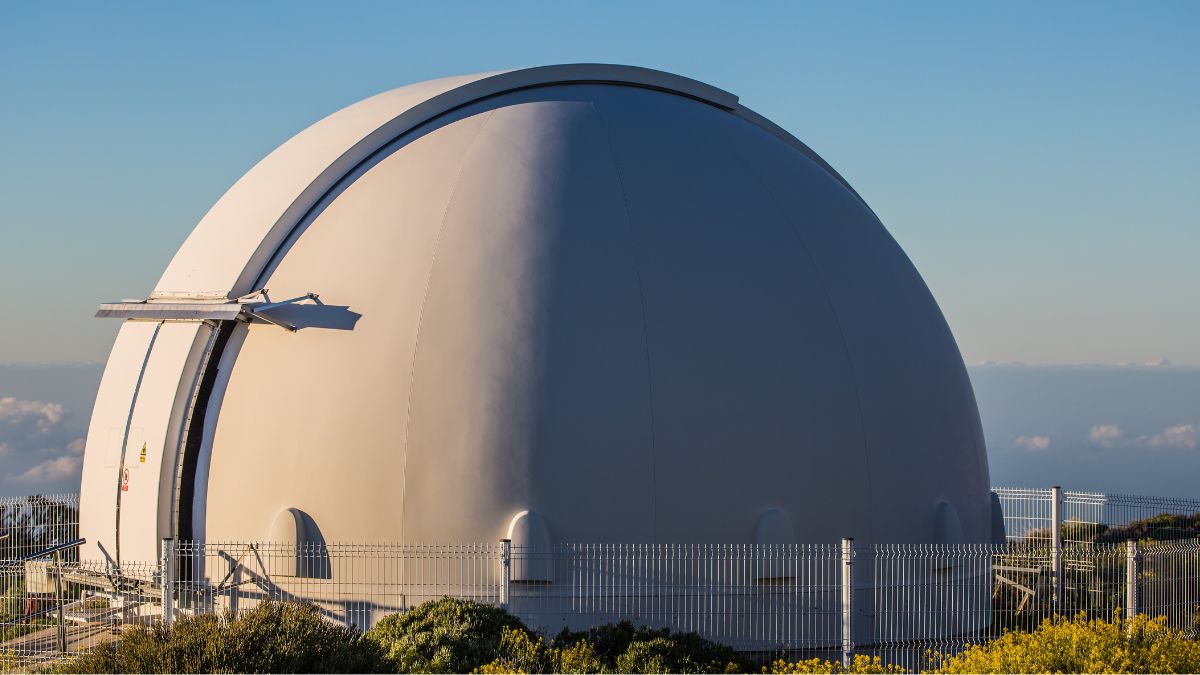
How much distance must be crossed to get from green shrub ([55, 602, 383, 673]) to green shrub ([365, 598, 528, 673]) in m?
0.89

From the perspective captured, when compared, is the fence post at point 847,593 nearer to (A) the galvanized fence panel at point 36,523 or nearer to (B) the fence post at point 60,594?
(B) the fence post at point 60,594

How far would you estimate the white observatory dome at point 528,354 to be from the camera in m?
16.1

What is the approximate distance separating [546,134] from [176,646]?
9584 mm

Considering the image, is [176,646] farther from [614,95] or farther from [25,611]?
[614,95]

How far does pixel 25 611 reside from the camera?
17703mm

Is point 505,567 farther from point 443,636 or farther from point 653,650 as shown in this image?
point 653,650

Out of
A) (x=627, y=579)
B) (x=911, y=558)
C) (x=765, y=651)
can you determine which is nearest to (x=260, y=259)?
(x=627, y=579)

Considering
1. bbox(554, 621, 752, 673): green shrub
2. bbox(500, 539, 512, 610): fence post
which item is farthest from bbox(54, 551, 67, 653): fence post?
bbox(554, 621, 752, 673): green shrub

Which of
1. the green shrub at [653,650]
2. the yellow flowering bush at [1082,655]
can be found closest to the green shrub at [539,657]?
the green shrub at [653,650]

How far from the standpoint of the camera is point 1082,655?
12.2 m

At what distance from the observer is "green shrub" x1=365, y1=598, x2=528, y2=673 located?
13.4 metres

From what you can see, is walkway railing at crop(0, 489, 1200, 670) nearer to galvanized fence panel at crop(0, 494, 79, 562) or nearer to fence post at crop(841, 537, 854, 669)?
fence post at crop(841, 537, 854, 669)

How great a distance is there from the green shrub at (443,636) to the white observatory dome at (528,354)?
4.76ft

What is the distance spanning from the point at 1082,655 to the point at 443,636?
6.53m
